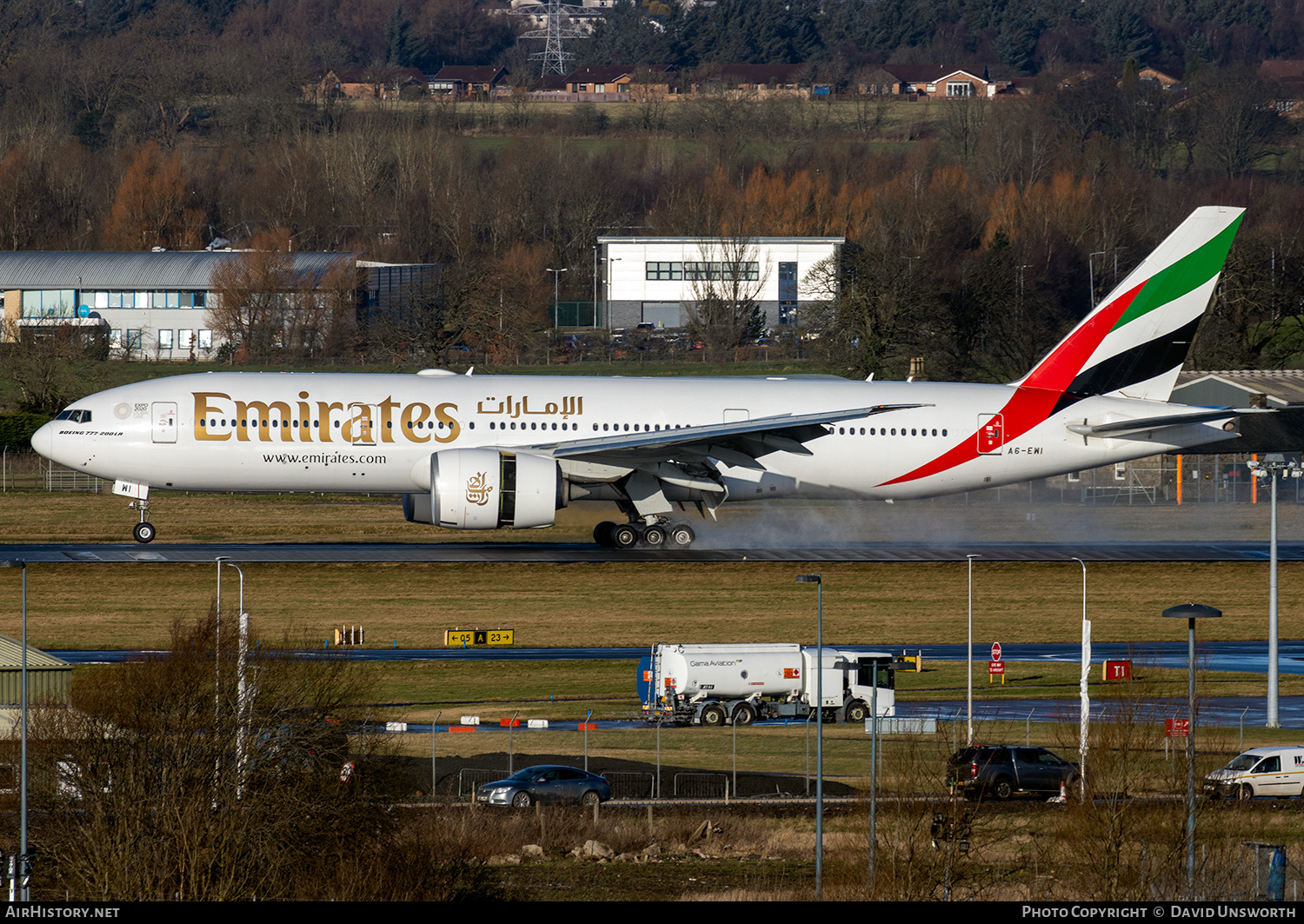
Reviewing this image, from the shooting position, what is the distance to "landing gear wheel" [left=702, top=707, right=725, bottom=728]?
136 feet

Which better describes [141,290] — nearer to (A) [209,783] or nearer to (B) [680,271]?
(B) [680,271]

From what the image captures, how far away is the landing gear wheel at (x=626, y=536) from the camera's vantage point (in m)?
53.8

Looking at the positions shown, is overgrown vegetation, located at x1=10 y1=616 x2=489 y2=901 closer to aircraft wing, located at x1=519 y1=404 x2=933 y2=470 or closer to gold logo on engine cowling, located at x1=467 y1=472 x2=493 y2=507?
gold logo on engine cowling, located at x1=467 y1=472 x2=493 y2=507

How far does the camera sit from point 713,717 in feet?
137

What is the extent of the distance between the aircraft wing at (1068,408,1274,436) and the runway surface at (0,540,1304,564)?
186 inches

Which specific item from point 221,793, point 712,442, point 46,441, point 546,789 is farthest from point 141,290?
point 221,793

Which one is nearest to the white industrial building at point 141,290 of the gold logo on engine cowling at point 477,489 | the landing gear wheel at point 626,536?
the landing gear wheel at point 626,536

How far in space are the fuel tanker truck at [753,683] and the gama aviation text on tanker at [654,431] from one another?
31.2 feet

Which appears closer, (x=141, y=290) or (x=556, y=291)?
(x=141, y=290)

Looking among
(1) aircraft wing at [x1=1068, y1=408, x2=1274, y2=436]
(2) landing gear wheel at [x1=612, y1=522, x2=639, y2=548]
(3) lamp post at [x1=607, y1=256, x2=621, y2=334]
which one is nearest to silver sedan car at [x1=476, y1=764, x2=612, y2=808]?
(2) landing gear wheel at [x1=612, y1=522, x2=639, y2=548]

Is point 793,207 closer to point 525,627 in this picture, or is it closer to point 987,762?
point 525,627

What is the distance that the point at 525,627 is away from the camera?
46281mm

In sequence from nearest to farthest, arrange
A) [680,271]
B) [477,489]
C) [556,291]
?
[477,489]
[680,271]
[556,291]

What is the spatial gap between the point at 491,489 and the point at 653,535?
7.10 meters
